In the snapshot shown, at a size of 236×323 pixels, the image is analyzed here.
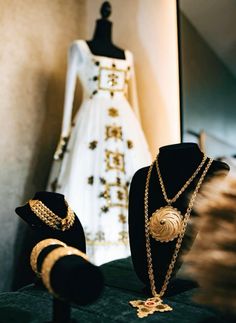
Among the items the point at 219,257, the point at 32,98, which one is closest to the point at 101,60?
the point at 32,98

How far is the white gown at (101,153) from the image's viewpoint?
162 centimetres

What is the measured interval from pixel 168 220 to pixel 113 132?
93 centimetres

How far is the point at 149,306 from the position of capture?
0.77m

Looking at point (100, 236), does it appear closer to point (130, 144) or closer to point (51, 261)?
point (130, 144)

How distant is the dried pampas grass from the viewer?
1.25ft

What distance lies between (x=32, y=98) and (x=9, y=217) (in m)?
0.68

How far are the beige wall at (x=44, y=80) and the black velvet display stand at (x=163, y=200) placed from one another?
3.34 feet

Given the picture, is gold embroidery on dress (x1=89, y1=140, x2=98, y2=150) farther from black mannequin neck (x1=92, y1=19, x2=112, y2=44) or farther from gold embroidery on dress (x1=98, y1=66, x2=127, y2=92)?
black mannequin neck (x1=92, y1=19, x2=112, y2=44)

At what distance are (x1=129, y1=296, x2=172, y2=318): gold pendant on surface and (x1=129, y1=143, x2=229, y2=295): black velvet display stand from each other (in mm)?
85

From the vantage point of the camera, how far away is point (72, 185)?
5.32 feet

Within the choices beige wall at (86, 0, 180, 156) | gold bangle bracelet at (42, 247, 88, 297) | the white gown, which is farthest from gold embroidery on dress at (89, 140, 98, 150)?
gold bangle bracelet at (42, 247, 88, 297)

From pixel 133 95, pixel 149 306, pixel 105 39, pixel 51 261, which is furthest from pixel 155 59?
pixel 51 261

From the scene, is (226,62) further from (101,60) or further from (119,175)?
(119,175)

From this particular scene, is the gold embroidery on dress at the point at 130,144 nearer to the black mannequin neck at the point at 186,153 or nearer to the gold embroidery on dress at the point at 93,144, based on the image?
the gold embroidery on dress at the point at 93,144
